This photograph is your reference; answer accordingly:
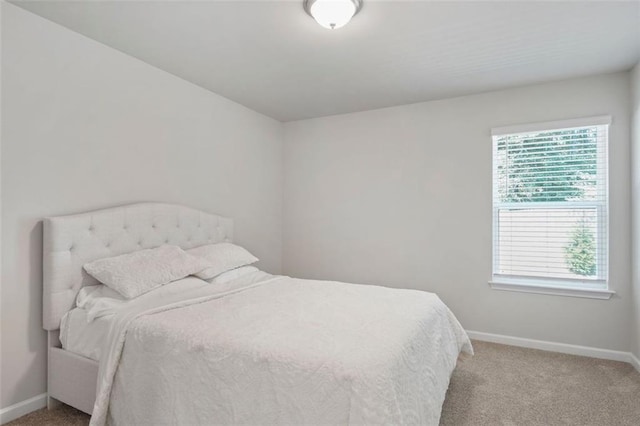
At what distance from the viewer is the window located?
2986mm

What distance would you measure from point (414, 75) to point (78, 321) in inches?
121

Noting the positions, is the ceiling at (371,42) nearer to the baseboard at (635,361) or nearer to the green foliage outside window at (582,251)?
the green foliage outside window at (582,251)

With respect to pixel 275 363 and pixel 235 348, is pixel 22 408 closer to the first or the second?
pixel 235 348

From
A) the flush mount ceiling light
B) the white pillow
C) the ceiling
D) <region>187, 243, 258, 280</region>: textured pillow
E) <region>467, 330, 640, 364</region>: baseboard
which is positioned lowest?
<region>467, 330, 640, 364</region>: baseboard

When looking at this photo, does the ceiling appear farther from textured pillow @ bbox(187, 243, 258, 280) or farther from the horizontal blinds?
textured pillow @ bbox(187, 243, 258, 280)

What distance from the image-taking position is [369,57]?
2.69 metres

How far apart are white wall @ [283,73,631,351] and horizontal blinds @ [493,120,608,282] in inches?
4.0

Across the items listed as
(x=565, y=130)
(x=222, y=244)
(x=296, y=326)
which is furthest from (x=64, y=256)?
(x=565, y=130)

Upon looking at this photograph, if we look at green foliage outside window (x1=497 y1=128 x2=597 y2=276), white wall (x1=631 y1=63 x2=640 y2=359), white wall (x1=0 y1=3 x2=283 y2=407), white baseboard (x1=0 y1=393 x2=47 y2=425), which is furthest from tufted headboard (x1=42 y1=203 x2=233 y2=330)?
white wall (x1=631 y1=63 x2=640 y2=359)

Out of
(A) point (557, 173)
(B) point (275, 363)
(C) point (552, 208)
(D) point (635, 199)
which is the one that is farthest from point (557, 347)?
(B) point (275, 363)

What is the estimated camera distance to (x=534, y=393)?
2.36 metres

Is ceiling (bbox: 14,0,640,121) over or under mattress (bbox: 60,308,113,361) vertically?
over

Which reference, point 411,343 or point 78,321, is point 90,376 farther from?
point 411,343

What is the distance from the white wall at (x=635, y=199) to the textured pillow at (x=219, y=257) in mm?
3175
